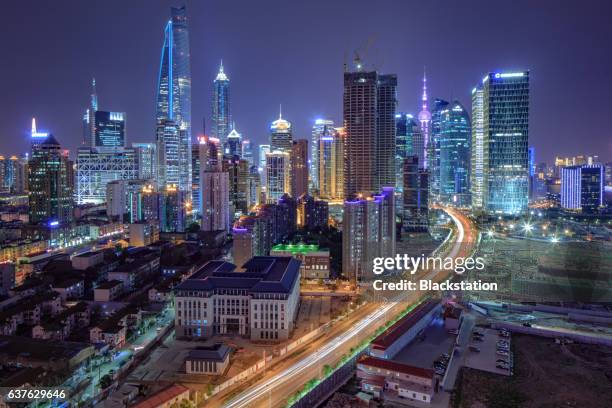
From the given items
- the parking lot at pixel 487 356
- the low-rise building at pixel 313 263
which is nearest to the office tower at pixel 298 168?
the low-rise building at pixel 313 263

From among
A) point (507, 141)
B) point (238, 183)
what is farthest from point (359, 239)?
point (507, 141)

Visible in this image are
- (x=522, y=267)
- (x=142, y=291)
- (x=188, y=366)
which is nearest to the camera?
(x=188, y=366)

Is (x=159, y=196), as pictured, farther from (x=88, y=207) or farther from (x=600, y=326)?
(x=600, y=326)

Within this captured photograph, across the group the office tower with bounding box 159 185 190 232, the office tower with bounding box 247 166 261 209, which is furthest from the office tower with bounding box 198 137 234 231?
the office tower with bounding box 247 166 261 209

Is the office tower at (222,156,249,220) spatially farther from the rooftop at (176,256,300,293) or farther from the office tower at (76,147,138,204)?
the rooftop at (176,256,300,293)

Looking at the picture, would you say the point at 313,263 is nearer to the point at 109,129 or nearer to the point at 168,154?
the point at 168,154

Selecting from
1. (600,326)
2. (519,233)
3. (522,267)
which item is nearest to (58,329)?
(600,326)
